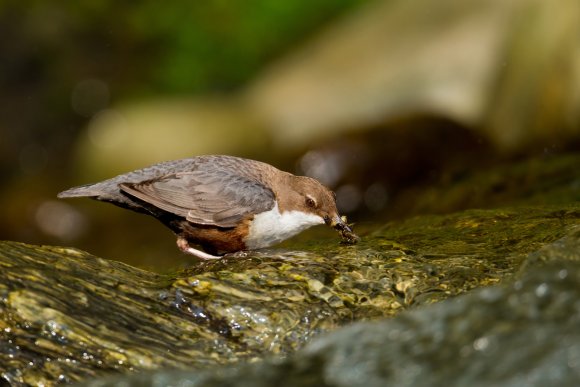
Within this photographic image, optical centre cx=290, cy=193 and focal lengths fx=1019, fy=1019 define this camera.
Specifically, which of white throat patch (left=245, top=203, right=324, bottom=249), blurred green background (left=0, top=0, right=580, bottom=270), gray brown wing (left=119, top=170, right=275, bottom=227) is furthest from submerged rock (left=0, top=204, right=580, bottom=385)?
blurred green background (left=0, top=0, right=580, bottom=270)

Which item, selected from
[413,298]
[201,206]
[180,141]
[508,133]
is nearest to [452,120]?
[508,133]

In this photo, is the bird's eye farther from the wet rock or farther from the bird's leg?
the wet rock

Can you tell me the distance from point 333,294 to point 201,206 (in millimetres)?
1253

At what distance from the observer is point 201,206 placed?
5629 millimetres

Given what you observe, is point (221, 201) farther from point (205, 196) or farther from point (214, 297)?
point (214, 297)

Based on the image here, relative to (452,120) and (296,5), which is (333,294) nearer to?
(452,120)

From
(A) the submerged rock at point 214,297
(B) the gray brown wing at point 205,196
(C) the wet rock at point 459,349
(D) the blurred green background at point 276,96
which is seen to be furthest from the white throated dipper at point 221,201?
(C) the wet rock at point 459,349

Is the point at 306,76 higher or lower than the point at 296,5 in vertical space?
lower

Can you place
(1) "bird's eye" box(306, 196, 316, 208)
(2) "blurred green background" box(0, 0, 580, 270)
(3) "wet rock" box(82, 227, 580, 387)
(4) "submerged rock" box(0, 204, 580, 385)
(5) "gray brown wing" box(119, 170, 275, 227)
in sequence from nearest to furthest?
1. (3) "wet rock" box(82, 227, 580, 387)
2. (4) "submerged rock" box(0, 204, 580, 385)
3. (5) "gray brown wing" box(119, 170, 275, 227)
4. (1) "bird's eye" box(306, 196, 316, 208)
5. (2) "blurred green background" box(0, 0, 580, 270)

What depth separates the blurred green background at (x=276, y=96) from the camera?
Result: 8617 millimetres

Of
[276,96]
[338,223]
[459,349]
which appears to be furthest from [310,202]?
[276,96]

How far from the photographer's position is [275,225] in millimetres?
5656

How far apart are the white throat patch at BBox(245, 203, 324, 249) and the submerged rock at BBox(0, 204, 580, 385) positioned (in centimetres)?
24

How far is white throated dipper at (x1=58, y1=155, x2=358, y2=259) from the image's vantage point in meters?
5.60
